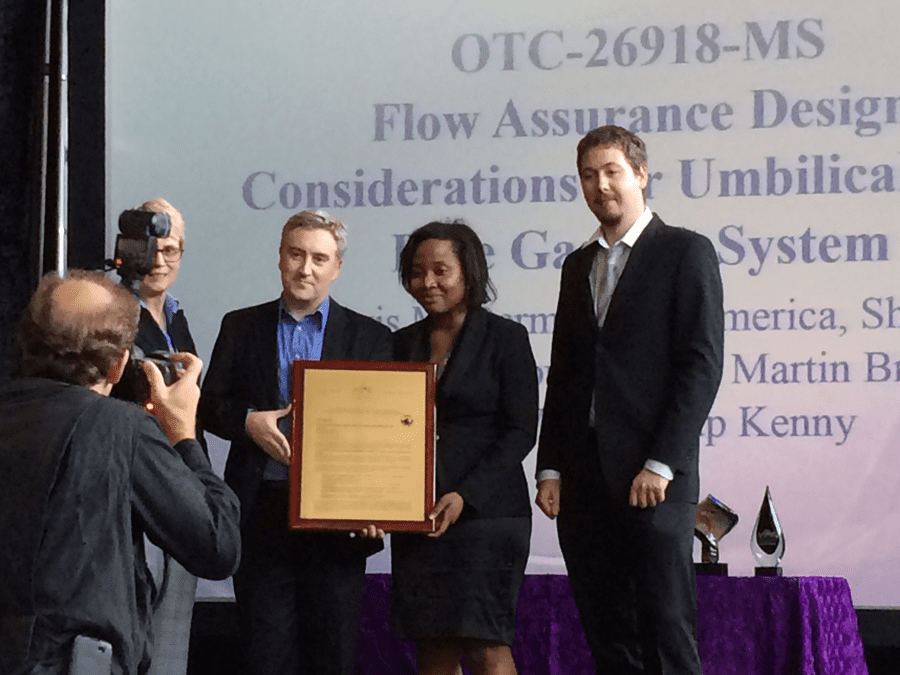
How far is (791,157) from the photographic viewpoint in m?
3.77

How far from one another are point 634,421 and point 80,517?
4.41ft

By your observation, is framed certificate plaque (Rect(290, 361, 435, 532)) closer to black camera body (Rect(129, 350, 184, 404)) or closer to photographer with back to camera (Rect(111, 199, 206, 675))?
photographer with back to camera (Rect(111, 199, 206, 675))

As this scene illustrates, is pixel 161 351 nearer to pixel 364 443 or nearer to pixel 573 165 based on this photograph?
pixel 364 443

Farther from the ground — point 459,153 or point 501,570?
point 459,153

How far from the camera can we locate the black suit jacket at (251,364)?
2.93 m

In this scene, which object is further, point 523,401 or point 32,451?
point 523,401

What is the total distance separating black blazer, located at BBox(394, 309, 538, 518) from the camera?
290 centimetres

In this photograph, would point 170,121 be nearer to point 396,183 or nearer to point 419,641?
point 396,183

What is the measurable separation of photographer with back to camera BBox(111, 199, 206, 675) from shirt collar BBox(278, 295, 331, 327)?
281 millimetres

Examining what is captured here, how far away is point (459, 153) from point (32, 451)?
2.46 meters

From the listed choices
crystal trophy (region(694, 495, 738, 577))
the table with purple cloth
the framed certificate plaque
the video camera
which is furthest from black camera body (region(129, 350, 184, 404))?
crystal trophy (region(694, 495, 738, 577))

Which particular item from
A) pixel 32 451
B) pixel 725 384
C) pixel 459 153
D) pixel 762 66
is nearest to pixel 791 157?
pixel 762 66

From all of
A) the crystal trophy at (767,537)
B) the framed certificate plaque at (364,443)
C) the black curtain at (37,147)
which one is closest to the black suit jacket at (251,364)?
the framed certificate plaque at (364,443)

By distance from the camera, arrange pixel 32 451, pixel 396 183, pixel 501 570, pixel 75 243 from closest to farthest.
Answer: pixel 32 451, pixel 501 570, pixel 396 183, pixel 75 243
